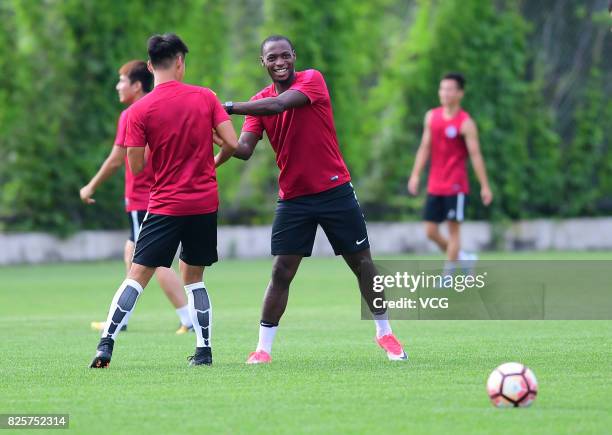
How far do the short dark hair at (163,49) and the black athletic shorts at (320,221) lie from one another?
130cm

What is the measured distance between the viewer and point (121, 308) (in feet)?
28.4

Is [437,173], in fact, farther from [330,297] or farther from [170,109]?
[170,109]

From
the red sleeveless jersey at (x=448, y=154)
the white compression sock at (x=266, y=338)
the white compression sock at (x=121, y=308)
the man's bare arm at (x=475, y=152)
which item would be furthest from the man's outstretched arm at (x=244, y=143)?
Result: the red sleeveless jersey at (x=448, y=154)

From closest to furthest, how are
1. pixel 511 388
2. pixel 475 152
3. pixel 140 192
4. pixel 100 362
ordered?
pixel 511 388 → pixel 100 362 → pixel 140 192 → pixel 475 152

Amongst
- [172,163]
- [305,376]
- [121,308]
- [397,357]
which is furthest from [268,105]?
[397,357]

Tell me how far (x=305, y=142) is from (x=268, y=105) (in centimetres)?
54

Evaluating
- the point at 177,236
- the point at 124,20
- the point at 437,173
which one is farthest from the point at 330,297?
the point at 124,20

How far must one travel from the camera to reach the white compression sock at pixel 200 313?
28.8 ft

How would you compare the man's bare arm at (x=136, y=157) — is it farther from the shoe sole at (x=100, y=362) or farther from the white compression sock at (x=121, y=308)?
the shoe sole at (x=100, y=362)

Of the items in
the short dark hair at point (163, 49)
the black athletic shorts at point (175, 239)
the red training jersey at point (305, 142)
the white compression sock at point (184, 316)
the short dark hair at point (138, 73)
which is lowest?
the white compression sock at point (184, 316)

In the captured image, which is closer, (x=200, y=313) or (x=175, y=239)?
(x=175, y=239)

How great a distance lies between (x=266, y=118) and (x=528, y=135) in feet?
60.2

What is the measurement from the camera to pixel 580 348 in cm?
966

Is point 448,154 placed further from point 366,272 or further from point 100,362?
point 100,362
